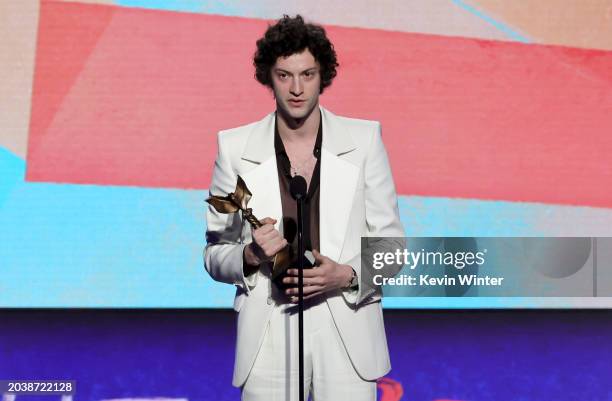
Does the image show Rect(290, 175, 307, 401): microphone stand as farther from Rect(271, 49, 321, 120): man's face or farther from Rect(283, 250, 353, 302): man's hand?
Rect(271, 49, 321, 120): man's face

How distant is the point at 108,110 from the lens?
3.56m

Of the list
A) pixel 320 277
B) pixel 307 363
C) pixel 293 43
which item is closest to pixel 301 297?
pixel 320 277

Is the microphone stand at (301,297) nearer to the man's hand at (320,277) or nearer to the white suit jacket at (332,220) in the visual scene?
the man's hand at (320,277)

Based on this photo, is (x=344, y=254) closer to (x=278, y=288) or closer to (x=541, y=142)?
(x=278, y=288)


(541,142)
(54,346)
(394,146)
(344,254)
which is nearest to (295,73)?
(344,254)

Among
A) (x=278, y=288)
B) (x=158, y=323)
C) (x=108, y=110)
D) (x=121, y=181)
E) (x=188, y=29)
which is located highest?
(x=188, y=29)

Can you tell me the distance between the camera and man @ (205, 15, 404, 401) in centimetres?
177

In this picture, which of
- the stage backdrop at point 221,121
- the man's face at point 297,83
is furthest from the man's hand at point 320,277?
the stage backdrop at point 221,121

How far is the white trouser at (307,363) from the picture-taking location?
5.78 ft

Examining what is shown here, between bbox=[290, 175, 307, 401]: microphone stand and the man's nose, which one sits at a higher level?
the man's nose

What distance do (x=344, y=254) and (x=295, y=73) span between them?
1.28ft

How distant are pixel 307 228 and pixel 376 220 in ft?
0.47

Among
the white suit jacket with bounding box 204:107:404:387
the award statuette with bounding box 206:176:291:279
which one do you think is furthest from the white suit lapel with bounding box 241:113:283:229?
the award statuette with bounding box 206:176:291:279

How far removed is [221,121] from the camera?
3.61 m
